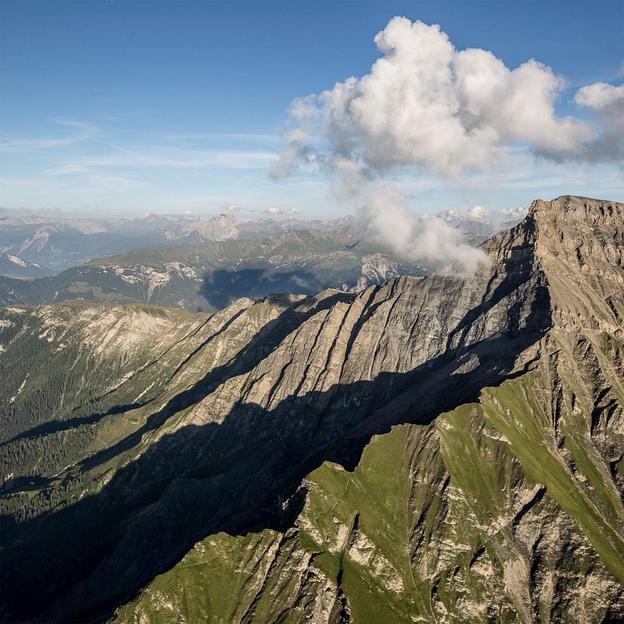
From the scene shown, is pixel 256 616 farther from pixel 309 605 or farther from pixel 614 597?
pixel 614 597

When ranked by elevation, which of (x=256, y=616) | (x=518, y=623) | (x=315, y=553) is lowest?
(x=518, y=623)

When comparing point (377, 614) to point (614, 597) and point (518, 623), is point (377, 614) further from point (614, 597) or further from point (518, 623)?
point (614, 597)

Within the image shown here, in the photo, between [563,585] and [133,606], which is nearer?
[133,606]

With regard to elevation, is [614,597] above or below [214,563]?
below

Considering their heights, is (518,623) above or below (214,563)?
below

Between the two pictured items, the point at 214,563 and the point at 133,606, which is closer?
the point at 133,606

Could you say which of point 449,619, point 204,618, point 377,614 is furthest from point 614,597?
point 204,618

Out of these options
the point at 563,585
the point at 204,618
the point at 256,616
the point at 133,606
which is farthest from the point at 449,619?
the point at 133,606
